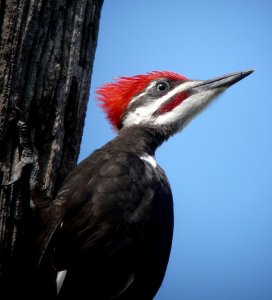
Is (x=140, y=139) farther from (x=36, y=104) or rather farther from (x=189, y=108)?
(x=36, y=104)

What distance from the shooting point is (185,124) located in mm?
4074

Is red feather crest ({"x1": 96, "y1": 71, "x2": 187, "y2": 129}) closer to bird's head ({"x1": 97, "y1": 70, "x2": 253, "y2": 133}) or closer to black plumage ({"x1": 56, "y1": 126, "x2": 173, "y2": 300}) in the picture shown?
bird's head ({"x1": 97, "y1": 70, "x2": 253, "y2": 133})

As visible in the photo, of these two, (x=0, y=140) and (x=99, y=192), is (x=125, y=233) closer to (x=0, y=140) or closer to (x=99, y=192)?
(x=99, y=192)

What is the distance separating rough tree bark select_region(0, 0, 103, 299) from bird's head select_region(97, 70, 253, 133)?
95 cm

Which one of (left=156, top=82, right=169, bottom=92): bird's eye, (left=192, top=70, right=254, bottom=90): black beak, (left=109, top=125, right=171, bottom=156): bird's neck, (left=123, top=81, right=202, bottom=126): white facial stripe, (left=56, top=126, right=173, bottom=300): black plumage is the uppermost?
(left=192, top=70, right=254, bottom=90): black beak

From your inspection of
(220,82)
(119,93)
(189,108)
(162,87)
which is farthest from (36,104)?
(220,82)

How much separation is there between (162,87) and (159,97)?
11cm

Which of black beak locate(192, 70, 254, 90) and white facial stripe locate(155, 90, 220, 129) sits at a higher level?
black beak locate(192, 70, 254, 90)

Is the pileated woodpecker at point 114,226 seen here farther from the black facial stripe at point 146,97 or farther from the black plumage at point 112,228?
the black facial stripe at point 146,97

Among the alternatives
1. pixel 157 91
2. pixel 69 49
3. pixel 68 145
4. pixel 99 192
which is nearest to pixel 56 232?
pixel 99 192

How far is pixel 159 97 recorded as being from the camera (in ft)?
13.0

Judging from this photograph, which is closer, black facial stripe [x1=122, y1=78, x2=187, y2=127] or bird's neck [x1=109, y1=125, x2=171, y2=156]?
bird's neck [x1=109, y1=125, x2=171, y2=156]

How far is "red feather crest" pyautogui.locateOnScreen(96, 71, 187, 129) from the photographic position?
3.80 meters

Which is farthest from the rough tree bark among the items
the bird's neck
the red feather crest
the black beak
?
the black beak
